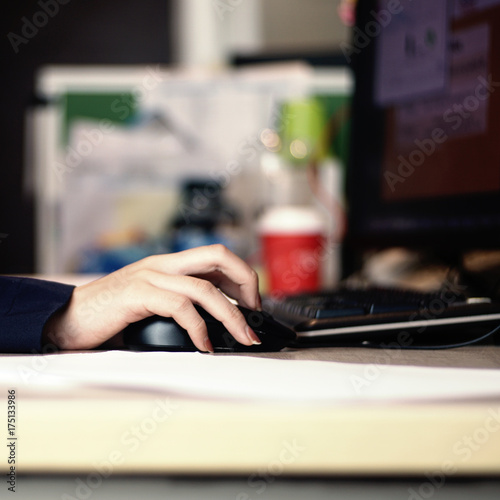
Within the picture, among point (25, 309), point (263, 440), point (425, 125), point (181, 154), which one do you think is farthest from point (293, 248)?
point (263, 440)

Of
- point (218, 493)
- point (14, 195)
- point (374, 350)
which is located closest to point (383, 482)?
point (218, 493)

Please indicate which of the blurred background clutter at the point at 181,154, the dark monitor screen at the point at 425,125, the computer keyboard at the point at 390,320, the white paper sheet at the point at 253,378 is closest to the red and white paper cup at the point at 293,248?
the dark monitor screen at the point at 425,125

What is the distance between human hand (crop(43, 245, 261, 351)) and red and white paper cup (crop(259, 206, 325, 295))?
59cm

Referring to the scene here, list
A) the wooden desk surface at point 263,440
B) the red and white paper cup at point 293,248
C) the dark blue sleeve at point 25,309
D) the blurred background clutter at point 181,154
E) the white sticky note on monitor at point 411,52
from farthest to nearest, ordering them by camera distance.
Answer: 1. the blurred background clutter at point 181,154
2. the red and white paper cup at point 293,248
3. the white sticky note on monitor at point 411,52
4. the dark blue sleeve at point 25,309
5. the wooden desk surface at point 263,440

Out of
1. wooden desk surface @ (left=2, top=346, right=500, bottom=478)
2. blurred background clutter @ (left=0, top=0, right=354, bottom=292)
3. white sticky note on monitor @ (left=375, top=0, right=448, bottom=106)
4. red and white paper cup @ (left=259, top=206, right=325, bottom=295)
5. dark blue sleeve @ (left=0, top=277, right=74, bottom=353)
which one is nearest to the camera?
wooden desk surface @ (left=2, top=346, right=500, bottom=478)

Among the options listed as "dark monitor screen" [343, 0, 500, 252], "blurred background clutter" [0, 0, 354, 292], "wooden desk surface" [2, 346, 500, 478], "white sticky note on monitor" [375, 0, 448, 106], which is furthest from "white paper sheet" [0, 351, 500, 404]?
"blurred background clutter" [0, 0, 354, 292]

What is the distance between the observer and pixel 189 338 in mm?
475

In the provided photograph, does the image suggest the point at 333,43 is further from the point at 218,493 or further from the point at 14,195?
the point at 218,493

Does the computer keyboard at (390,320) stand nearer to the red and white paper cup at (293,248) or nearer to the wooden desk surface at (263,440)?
the wooden desk surface at (263,440)

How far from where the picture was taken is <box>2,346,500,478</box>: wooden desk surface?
10.8 inches

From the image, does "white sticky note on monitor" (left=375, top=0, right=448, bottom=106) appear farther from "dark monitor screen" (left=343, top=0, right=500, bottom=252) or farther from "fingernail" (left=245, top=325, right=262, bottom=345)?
"fingernail" (left=245, top=325, right=262, bottom=345)

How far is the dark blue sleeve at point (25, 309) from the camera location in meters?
0.46

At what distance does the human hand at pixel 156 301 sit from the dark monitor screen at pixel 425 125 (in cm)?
34

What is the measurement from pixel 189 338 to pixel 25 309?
13 cm
